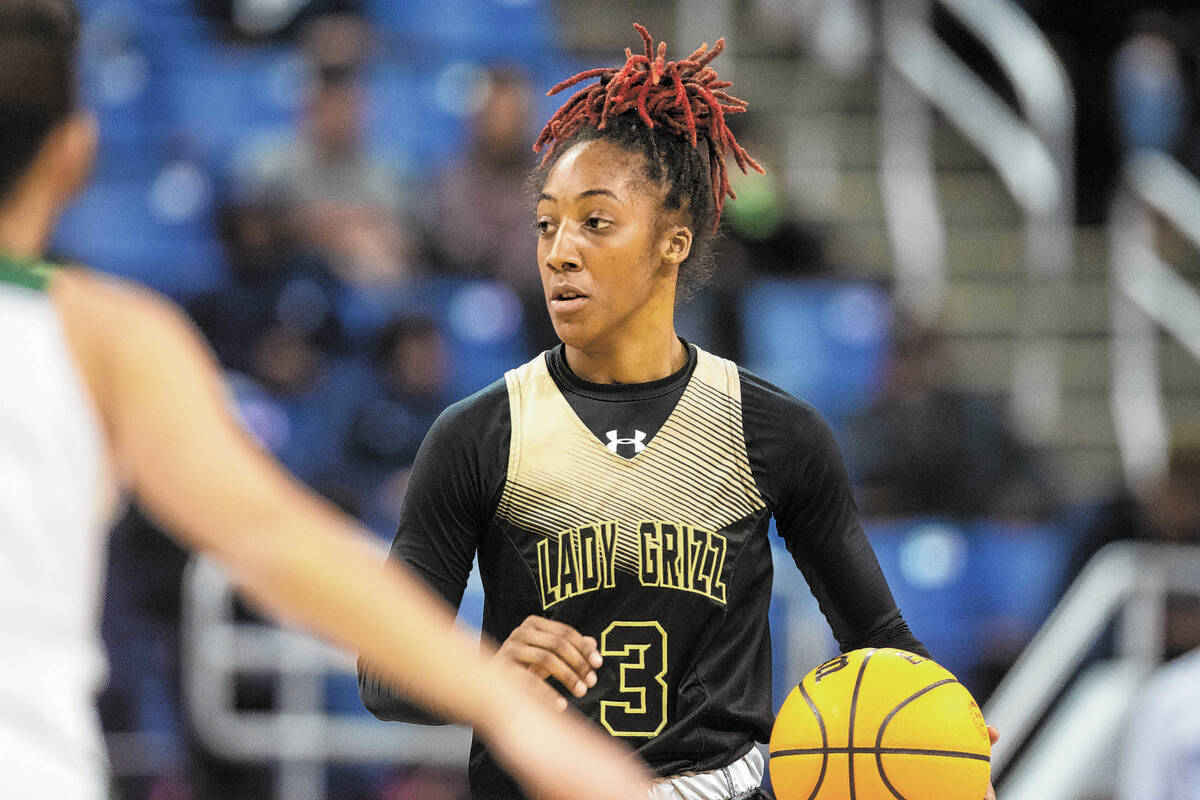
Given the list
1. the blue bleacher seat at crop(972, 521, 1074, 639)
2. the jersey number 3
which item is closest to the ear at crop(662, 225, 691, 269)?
the jersey number 3

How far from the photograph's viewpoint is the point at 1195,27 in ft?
33.4

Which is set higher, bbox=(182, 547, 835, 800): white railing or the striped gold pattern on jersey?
the striped gold pattern on jersey

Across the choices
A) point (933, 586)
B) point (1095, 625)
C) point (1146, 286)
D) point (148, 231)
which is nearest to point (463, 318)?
point (148, 231)

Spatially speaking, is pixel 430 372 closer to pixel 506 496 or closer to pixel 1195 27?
pixel 506 496

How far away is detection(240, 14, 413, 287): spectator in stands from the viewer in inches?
312

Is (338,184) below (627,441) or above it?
above

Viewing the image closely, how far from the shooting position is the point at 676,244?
355 centimetres

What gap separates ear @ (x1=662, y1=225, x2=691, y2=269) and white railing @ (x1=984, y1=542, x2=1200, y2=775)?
12.8 feet

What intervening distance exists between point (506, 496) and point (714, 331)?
172 inches

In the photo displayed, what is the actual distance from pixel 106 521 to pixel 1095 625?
5672mm

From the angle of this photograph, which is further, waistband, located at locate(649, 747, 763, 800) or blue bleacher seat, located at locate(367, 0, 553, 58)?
blue bleacher seat, located at locate(367, 0, 553, 58)

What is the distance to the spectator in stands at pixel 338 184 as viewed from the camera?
7.92 metres

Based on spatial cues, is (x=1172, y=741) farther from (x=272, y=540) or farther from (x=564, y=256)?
(x=272, y=540)

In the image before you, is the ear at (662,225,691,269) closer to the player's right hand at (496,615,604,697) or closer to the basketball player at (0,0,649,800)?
the player's right hand at (496,615,604,697)
